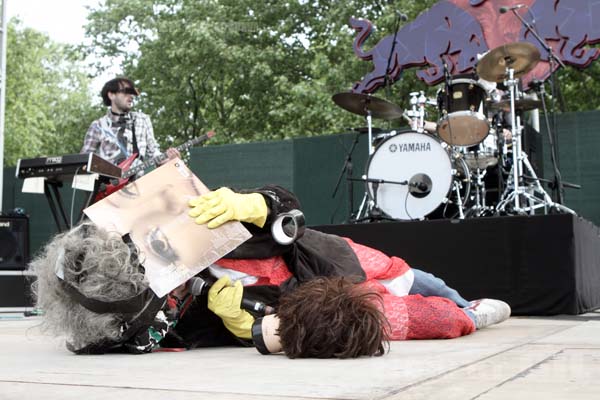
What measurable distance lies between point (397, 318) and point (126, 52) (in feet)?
74.0

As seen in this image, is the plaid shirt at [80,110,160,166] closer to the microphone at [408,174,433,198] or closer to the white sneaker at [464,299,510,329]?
the microphone at [408,174,433,198]

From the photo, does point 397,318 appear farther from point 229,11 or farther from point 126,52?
point 126,52

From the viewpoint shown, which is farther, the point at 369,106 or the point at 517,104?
the point at 369,106

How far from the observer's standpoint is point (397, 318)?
3318mm

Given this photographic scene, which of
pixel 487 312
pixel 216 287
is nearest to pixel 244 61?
pixel 487 312

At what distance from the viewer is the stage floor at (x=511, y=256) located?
495 centimetres

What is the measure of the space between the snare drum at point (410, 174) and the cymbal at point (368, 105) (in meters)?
0.69

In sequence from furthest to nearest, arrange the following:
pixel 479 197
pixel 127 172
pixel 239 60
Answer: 1. pixel 239 60
2. pixel 479 197
3. pixel 127 172

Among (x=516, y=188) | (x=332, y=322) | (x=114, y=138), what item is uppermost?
(x=114, y=138)

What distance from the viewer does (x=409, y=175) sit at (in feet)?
20.5

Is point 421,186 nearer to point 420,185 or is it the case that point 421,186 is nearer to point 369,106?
point 420,185

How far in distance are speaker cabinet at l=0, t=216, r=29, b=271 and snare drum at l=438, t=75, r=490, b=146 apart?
4038 millimetres

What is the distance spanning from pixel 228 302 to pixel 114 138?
2535mm

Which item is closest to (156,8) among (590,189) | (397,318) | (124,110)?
(590,189)
